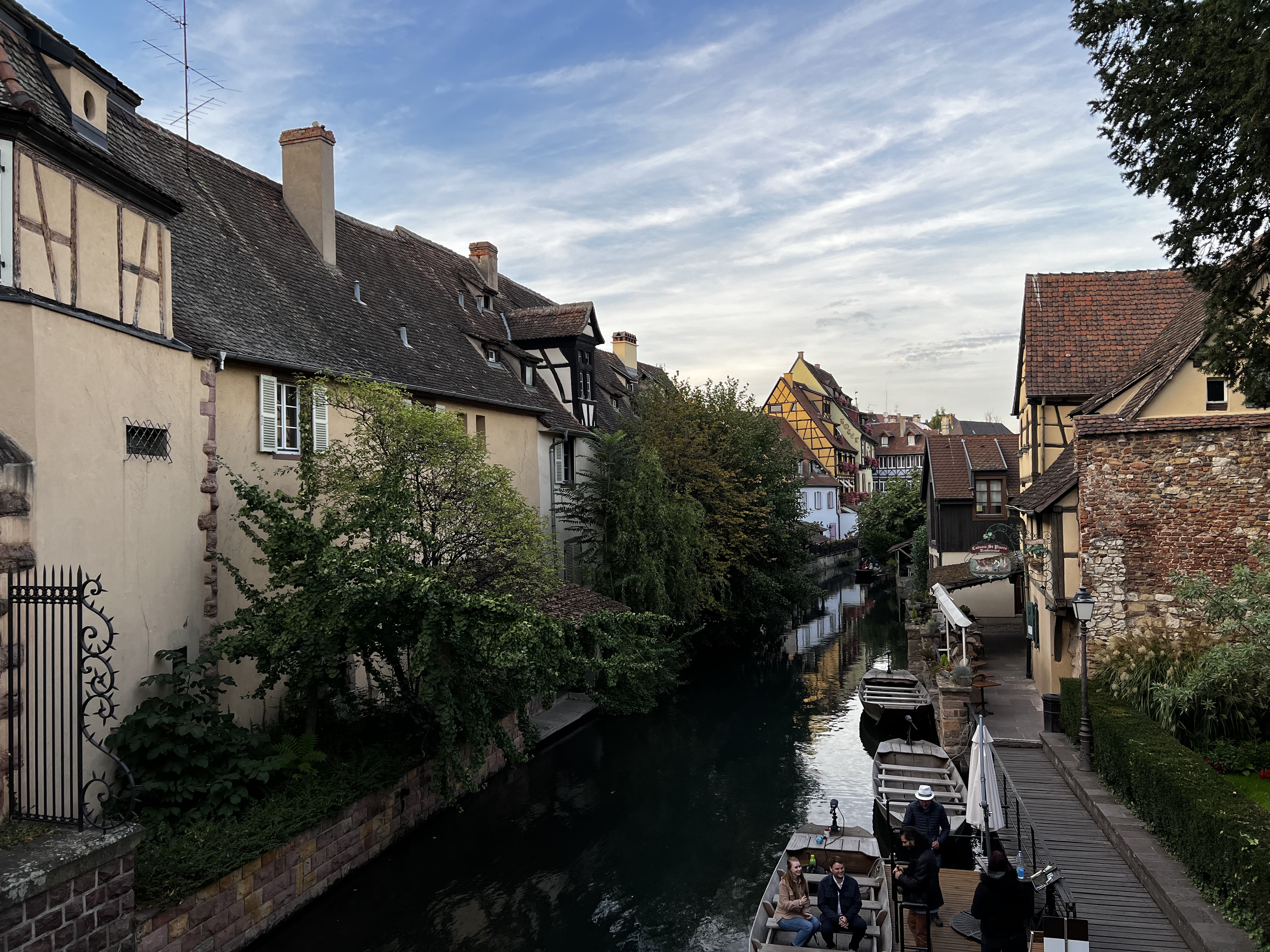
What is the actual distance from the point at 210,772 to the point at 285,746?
1374 mm

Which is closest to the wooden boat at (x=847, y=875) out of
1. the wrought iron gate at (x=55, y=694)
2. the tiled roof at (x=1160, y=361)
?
the wrought iron gate at (x=55, y=694)

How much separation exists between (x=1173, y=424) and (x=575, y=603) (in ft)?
37.0

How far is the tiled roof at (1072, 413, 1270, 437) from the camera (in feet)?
47.4

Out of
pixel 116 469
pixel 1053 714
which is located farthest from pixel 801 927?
pixel 116 469

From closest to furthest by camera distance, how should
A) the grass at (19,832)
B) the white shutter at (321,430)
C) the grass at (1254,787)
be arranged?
the grass at (19,832) < the grass at (1254,787) < the white shutter at (321,430)

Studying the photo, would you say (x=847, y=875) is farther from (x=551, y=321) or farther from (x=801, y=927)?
(x=551, y=321)

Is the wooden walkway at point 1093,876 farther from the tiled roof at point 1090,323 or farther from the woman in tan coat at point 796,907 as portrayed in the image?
the tiled roof at point 1090,323

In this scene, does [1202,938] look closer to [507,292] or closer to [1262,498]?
[1262,498]

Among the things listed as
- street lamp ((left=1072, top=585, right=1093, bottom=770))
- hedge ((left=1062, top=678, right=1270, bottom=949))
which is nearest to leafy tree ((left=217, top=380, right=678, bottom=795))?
street lamp ((left=1072, top=585, right=1093, bottom=770))

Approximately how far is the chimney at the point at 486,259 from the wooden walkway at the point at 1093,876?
21630 mm

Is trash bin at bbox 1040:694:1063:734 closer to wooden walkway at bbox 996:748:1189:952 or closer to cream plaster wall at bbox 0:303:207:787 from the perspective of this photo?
wooden walkway at bbox 996:748:1189:952

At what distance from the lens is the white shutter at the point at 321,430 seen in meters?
15.5

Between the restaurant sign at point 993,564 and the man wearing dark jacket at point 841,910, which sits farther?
the restaurant sign at point 993,564

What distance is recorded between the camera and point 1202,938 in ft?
27.1
